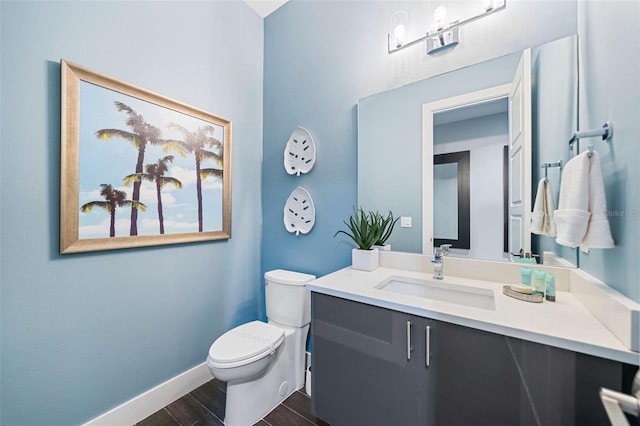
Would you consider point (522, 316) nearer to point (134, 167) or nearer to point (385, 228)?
point (385, 228)

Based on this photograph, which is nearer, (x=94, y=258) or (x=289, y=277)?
(x=94, y=258)

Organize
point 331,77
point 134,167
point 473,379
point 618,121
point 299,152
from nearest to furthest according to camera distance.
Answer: point 618,121 → point 473,379 → point 134,167 → point 331,77 → point 299,152

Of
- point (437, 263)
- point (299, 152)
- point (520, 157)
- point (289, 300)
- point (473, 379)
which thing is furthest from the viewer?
point (299, 152)

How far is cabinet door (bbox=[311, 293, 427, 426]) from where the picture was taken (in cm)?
98

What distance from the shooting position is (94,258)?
1.29 meters

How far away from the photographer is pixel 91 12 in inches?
49.9

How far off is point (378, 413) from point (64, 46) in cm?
217

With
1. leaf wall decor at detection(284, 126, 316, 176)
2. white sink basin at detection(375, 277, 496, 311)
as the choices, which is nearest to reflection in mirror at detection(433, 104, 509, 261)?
white sink basin at detection(375, 277, 496, 311)

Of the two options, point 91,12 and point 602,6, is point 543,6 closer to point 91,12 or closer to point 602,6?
point 602,6

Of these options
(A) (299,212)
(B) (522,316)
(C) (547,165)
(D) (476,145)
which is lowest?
(B) (522,316)

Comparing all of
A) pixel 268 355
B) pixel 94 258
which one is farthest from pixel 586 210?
pixel 94 258

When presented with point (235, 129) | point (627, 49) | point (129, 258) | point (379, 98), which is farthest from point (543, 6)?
point (129, 258)

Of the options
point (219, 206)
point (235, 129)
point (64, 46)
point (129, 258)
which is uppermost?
point (64, 46)

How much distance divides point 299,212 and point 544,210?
A: 1.42m
